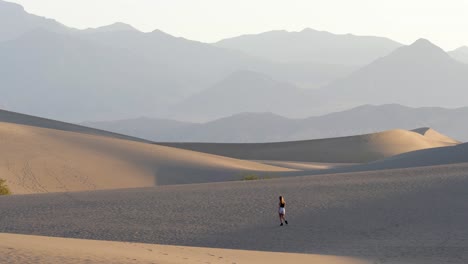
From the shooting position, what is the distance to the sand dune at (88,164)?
39938 millimetres

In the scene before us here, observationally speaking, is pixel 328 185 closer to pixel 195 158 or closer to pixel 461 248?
pixel 461 248

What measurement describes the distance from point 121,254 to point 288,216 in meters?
9.47

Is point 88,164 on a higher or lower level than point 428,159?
lower

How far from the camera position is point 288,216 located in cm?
2331

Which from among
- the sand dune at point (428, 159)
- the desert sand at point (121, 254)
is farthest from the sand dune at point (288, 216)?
the sand dune at point (428, 159)

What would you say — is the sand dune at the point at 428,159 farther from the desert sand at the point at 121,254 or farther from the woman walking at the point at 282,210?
the desert sand at the point at 121,254

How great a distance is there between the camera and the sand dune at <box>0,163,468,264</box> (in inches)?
776

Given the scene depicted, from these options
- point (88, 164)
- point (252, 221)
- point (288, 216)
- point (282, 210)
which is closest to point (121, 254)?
point (282, 210)

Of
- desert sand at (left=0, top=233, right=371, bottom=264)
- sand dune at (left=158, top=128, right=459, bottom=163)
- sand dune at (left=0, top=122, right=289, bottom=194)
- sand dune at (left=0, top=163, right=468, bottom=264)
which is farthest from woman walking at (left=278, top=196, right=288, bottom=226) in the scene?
sand dune at (left=158, top=128, right=459, bottom=163)

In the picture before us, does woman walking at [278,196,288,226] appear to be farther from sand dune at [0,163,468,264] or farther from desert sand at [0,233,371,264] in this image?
desert sand at [0,233,371,264]

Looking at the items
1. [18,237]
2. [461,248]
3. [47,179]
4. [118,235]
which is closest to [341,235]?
[461,248]

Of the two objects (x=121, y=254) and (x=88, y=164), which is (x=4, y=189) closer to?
(x=88, y=164)

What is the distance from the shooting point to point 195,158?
52.6 metres

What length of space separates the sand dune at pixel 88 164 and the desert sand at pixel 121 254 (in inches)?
831
